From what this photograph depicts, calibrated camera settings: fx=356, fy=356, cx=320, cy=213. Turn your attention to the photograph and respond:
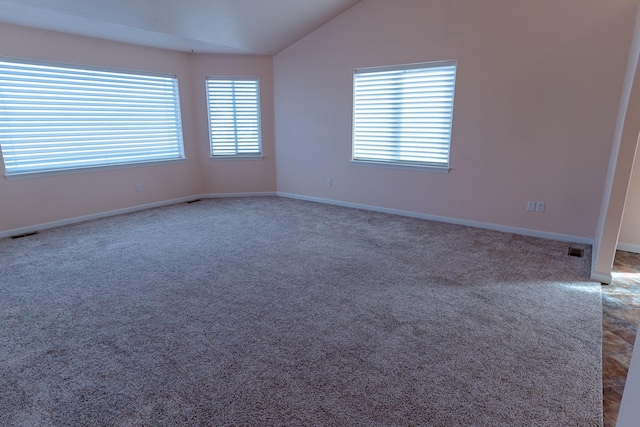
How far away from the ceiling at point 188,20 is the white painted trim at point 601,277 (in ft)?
14.4

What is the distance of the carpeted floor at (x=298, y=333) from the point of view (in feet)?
5.81

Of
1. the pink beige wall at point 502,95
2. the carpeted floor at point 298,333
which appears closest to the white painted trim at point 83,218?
the carpeted floor at point 298,333

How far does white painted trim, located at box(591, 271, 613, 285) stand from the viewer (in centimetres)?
308

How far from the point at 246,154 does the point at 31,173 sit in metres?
3.11

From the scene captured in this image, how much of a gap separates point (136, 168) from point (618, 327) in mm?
6059

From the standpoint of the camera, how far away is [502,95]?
417 cm

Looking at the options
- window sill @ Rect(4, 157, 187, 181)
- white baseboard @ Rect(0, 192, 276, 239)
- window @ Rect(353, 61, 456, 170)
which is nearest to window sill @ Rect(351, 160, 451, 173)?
window @ Rect(353, 61, 456, 170)

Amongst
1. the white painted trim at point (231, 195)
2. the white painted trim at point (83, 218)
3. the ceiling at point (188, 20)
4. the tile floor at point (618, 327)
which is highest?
the ceiling at point (188, 20)

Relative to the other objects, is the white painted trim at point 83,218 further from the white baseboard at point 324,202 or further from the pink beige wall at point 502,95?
the pink beige wall at point 502,95

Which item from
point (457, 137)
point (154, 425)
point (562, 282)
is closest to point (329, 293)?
point (154, 425)

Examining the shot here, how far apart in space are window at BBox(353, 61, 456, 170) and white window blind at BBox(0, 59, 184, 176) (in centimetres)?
316

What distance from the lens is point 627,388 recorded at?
104 cm

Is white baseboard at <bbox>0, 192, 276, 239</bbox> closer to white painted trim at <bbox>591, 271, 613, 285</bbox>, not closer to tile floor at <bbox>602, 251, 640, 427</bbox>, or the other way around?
white painted trim at <bbox>591, 271, 613, 285</bbox>

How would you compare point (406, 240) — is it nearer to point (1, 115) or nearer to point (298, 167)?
point (298, 167)
